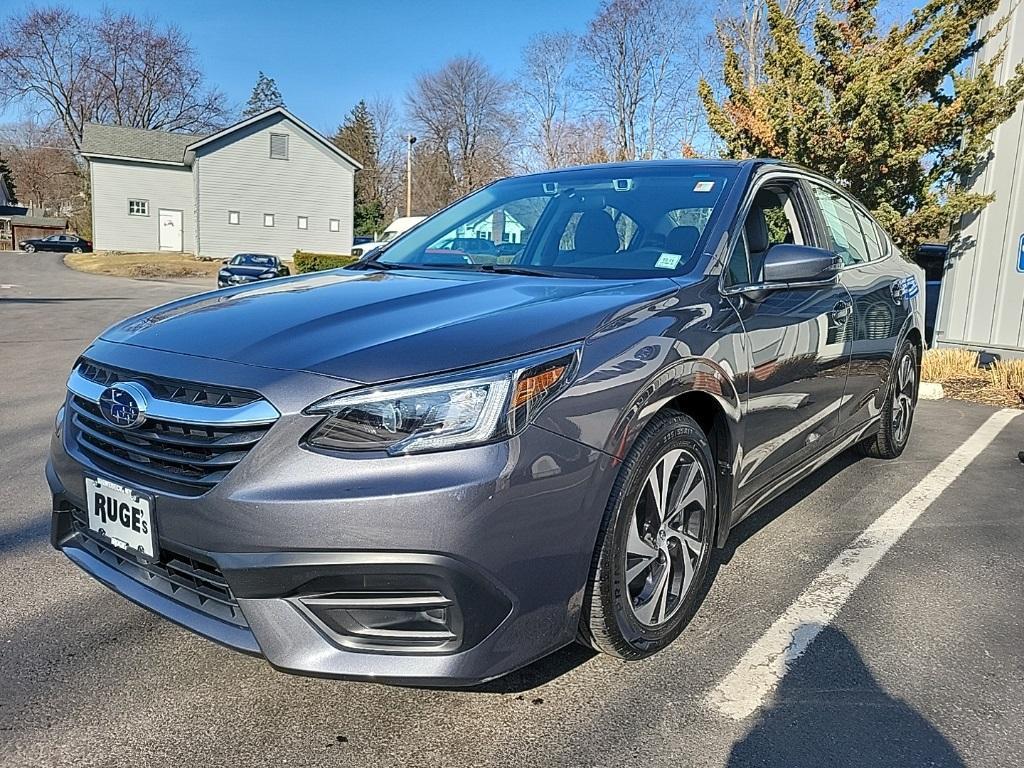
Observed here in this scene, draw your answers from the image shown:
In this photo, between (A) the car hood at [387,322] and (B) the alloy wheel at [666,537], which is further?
(B) the alloy wheel at [666,537]

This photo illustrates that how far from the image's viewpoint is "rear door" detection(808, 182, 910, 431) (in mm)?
3973

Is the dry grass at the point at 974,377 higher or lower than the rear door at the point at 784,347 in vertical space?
lower

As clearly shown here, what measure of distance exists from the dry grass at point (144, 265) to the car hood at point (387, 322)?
32235 millimetres

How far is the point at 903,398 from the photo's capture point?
16.7 feet

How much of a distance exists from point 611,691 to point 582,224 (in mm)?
1893

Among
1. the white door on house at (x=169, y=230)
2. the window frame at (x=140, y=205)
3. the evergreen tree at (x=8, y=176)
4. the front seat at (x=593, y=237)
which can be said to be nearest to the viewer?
the front seat at (x=593, y=237)

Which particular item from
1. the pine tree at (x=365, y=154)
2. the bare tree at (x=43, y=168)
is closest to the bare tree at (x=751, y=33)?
the pine tree at (x=365, y=154)

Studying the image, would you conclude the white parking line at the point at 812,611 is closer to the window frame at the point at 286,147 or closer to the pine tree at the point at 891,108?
the pine tree at the point at 891,108

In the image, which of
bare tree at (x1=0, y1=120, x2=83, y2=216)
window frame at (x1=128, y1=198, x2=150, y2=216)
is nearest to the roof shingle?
window frame at (x1=128, y1=198, x2=150, y2=216)

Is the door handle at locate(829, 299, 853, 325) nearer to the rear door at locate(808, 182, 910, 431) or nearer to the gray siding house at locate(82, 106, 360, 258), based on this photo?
the rear door at locate(808, 182, 910, 431)

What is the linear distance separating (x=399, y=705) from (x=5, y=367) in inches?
302

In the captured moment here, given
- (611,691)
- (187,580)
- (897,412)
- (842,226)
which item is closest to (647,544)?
(611,691)

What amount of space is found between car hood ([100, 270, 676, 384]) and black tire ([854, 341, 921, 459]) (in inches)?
106

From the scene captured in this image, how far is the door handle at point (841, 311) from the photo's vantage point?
3.66 metres
